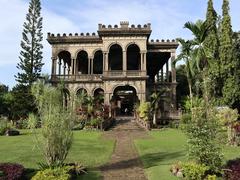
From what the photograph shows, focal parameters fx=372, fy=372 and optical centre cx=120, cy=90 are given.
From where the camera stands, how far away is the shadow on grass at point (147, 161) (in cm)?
1515

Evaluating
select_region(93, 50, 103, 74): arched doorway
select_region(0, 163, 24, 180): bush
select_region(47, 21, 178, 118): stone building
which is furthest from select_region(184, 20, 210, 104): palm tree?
select_region(0, 163, 24, 180): bush

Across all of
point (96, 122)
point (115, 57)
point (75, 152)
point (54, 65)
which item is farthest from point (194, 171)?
point (115, 57)

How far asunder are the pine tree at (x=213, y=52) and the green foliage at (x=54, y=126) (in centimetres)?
2117

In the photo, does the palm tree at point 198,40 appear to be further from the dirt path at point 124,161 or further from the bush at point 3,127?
the bush at point 3,127

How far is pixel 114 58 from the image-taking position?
46.4 m

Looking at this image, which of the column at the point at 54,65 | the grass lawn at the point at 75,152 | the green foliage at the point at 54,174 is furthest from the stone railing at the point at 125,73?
the green foliage at the point at 54,174

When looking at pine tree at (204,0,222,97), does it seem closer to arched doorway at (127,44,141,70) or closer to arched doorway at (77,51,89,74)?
→ arched doorway at (127,44,141,70)

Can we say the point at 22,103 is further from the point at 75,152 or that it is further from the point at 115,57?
the point at 75,152

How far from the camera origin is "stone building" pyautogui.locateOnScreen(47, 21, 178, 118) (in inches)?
1548

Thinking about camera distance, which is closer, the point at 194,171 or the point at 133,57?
the point at 194,171

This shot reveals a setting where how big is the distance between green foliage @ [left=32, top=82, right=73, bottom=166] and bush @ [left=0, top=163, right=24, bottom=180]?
46.8 inches

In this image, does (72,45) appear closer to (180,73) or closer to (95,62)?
(95,62)

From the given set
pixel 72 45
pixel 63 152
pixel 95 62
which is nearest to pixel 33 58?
pixel 72 45

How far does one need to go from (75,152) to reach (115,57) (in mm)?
28658
